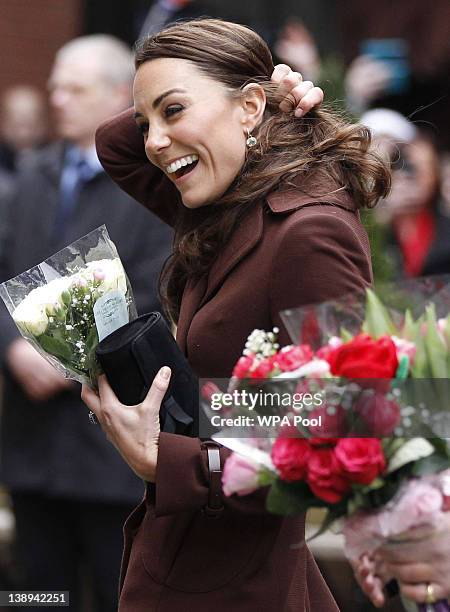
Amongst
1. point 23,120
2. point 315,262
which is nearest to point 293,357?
point 315,262

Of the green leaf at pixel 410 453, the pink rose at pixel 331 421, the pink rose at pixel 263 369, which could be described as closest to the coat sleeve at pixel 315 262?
the pink rose at pixel 263 369

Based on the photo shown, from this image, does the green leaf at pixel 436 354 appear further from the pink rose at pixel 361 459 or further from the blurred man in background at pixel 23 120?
the blurred man in background at pixel 23 120

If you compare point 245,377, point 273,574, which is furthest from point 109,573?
point 245,377

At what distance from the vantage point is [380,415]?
2.35m

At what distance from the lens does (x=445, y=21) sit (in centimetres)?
1008

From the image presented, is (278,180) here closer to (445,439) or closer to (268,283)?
(268,283)

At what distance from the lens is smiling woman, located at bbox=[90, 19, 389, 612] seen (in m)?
2.85

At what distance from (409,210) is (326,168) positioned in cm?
365

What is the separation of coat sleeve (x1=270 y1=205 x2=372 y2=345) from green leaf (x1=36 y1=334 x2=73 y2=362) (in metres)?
0.47

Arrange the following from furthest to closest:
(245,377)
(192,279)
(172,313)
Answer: (172,313)
(192,279)
(245,377)

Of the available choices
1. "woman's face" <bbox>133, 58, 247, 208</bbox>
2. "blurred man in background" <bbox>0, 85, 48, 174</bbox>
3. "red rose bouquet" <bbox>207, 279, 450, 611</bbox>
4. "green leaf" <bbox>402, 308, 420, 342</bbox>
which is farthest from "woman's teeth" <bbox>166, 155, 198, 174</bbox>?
"blurred man in background" <bbox>0, 85, 48, 174</bbox>

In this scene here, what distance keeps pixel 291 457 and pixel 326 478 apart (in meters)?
0.07

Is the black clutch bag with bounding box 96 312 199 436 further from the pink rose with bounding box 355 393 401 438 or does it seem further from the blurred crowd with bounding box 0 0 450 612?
the blurred crowd with bounding box 0 0 450 612

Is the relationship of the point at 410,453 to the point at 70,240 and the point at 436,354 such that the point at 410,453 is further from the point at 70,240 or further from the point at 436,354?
the point at 70,240
